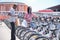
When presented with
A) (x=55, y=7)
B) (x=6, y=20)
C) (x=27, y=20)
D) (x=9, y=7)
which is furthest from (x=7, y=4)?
(x=55, y=7)

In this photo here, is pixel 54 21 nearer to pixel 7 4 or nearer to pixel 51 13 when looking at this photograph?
pixel 51 13

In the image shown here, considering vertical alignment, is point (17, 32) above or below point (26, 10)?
below

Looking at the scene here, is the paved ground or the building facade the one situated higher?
the building facade

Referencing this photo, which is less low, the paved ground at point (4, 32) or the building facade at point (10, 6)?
the building facade at point (10, 6)

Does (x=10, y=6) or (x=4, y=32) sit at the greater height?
(x=10, y=6)

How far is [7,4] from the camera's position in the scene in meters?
2.03

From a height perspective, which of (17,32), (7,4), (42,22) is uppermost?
(7,4)

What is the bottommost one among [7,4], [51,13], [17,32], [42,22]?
[17,32]

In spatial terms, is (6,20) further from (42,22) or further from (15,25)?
(42,22)

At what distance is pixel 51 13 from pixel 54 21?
0.13 m

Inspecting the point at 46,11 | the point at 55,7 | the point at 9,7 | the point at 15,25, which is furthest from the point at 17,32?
the point at 55,7

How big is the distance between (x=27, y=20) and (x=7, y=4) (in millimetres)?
382

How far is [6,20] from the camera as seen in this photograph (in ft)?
6.66

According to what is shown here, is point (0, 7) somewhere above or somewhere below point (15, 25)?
above
